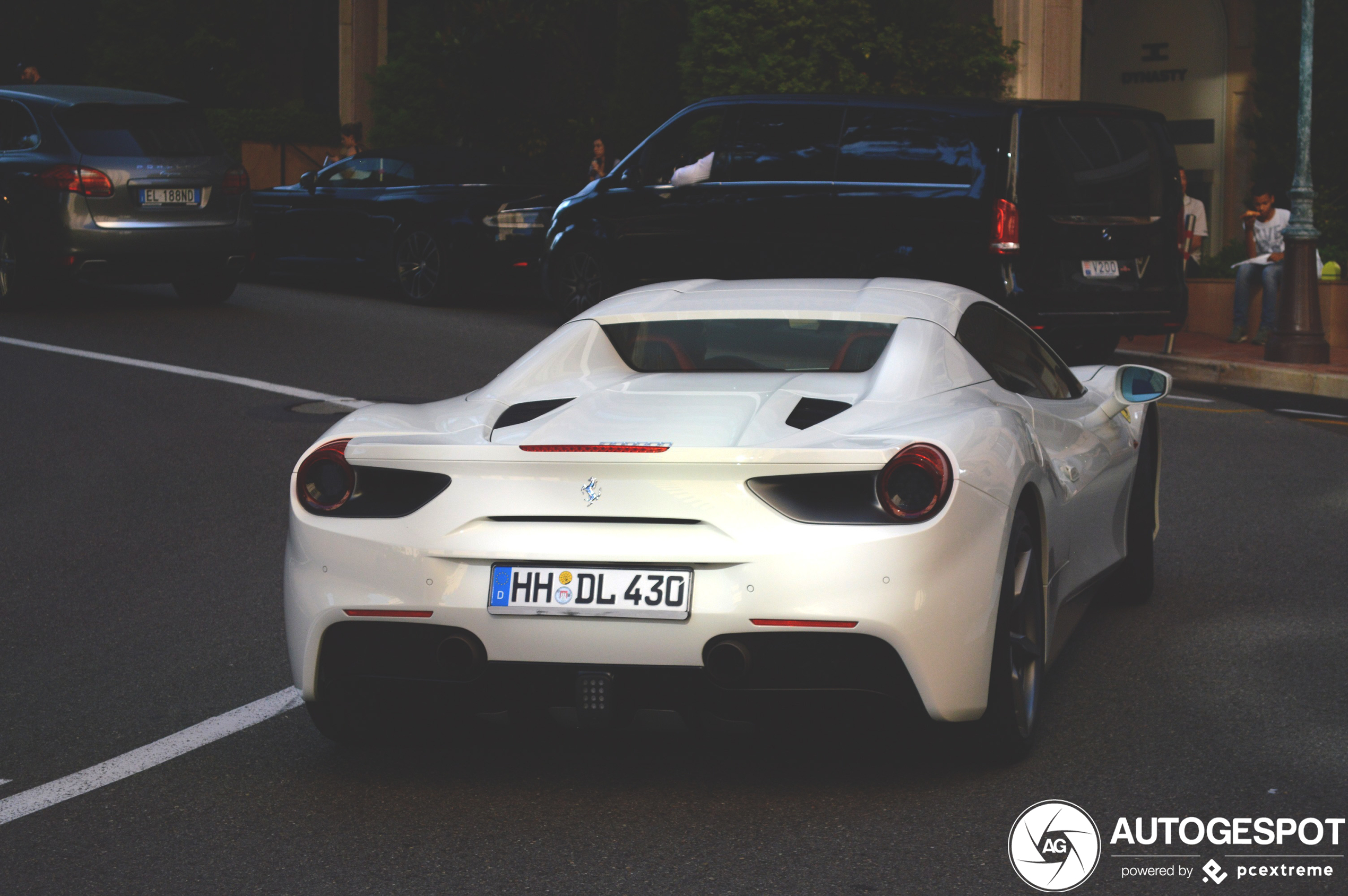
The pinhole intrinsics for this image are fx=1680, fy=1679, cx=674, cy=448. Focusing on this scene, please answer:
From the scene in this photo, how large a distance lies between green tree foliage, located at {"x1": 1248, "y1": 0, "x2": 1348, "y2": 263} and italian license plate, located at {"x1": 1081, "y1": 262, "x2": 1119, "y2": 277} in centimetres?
924

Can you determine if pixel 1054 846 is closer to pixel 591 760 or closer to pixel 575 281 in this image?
pixel 591 760

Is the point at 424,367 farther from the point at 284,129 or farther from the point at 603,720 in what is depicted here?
the point at 284,129

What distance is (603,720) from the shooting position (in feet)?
13.1

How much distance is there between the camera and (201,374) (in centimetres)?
1209

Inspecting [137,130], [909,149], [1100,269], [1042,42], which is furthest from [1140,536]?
[1042,42]

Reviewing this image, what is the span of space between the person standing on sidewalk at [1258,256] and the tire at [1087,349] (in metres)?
2.47

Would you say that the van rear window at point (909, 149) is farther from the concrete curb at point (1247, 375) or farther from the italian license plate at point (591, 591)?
the italian license plate at point (591, 591)

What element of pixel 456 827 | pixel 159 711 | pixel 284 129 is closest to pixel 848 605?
pixel 456 827

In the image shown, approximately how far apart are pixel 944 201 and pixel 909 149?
555 millimetres

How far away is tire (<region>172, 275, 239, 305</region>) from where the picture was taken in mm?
16219

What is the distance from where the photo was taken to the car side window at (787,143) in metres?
12.8

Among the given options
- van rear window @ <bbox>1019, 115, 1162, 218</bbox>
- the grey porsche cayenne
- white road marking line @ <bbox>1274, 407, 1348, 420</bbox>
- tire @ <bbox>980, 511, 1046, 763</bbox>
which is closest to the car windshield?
tire @ <bbox>980, 511, 1046, 763</bbox>

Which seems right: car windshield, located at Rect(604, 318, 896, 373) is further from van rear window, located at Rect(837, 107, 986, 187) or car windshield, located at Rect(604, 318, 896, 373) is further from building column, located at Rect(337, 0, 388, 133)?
building column, located at Rect(337, 0, 388, 133)

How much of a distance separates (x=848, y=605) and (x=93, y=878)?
1.79 metres
